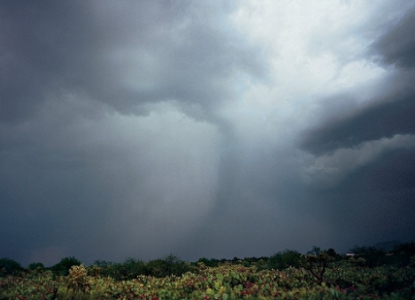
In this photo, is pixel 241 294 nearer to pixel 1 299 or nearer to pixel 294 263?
pixel 1 299

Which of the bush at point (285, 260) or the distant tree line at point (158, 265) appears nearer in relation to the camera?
the distant tree line at point (158, 265)

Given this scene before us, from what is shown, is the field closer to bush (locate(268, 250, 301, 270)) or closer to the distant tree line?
the distant tree line

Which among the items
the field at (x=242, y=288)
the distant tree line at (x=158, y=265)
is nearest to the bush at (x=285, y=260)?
the distant tree line at (x=158, y=265)

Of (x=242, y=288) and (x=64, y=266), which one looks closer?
(x=242, y=288)

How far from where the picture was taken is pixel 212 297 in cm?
1084

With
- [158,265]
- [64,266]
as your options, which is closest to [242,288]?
[158,265]

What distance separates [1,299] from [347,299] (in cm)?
1198

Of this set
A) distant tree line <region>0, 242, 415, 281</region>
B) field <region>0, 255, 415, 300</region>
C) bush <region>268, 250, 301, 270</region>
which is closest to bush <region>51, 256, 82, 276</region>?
distant tree line <region>0, 242, 415, 281</region>

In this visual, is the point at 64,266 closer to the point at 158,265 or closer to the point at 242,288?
the point at 158,265

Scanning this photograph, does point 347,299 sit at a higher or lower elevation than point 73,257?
lower

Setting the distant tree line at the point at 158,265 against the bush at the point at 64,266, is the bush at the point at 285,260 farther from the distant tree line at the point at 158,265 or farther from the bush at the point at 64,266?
the bush at the point at 64,266

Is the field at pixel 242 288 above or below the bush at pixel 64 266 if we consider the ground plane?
below

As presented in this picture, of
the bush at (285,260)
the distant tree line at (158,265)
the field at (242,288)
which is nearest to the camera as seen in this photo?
the field at (242,288)

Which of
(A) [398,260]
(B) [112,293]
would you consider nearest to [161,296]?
(B) [112,293]
